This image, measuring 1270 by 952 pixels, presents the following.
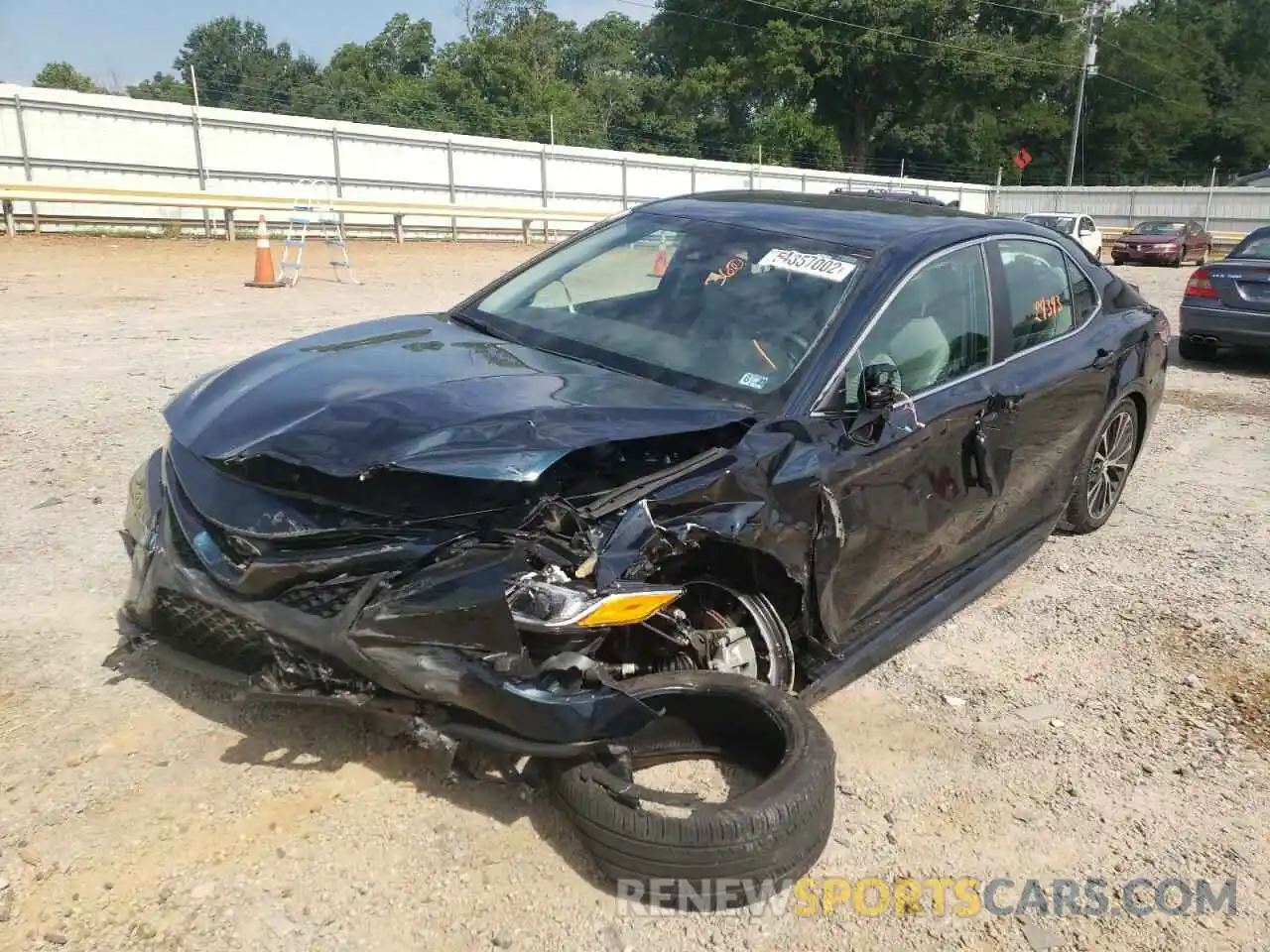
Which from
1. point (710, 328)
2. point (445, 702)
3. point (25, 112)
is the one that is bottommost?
point (445, 702)

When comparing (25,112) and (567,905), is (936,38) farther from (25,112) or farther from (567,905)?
(567,905)

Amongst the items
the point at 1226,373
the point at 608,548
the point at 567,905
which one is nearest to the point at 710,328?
the point at 608,548

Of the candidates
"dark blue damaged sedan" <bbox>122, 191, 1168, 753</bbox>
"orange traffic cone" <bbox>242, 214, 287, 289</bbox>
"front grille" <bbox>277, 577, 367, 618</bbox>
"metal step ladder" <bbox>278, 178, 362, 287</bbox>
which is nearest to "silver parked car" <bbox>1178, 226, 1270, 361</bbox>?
"dark blue damaged sedan" <bbox>122, 191, 1168, 753</bbox>

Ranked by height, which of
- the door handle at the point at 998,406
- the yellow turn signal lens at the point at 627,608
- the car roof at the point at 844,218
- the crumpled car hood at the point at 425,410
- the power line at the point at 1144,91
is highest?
the power line at the point at 1144,91

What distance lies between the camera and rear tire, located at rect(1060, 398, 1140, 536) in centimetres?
516

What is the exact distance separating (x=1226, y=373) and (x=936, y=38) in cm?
5398

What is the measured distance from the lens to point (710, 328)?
3.64 meters

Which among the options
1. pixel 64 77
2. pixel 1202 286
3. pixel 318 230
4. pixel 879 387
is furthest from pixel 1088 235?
pixel 64 77

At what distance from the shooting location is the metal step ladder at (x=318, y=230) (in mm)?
15594

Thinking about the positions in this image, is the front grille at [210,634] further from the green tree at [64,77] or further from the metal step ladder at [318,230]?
the green tree at [64,77]

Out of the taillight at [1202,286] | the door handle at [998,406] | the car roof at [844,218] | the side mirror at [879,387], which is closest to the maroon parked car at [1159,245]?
the taillight at [1202,286]

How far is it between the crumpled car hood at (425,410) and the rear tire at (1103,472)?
111 inches

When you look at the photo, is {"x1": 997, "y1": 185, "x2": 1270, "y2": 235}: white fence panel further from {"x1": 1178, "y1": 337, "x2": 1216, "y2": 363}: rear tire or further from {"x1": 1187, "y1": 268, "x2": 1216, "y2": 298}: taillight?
{"x1": 1187, "y1": 268, "x2": 1216, "y2": 298}: taillight

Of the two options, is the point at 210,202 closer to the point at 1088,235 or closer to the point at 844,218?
the point at 844,218
